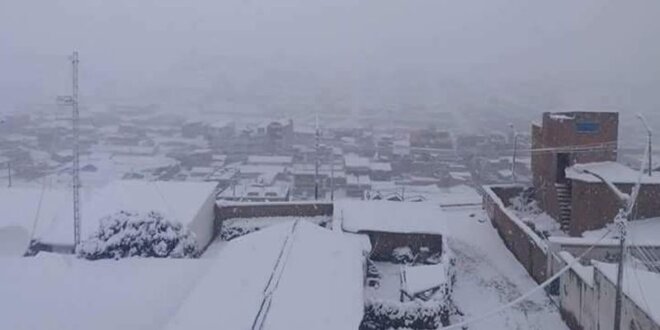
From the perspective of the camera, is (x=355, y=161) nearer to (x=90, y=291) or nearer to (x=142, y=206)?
(x=142, y=206)

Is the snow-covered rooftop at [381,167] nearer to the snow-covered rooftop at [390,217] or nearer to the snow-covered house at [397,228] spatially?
the snow-covered rooftop at [390,217]

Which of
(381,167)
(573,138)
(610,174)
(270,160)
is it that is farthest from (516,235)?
(270,160)

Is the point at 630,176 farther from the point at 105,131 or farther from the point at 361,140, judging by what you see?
the point at 105,131

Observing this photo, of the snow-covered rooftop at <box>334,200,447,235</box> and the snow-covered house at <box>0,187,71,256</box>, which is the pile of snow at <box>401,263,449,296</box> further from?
the snow-covered house at <box>0,187,71,256</box>

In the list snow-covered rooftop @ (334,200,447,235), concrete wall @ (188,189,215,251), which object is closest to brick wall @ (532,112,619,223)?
snow-covered rooftop @ (334,200,447,235)

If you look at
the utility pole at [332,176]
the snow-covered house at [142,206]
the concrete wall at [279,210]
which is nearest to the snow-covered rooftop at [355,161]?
the utility pole at [332,176]
